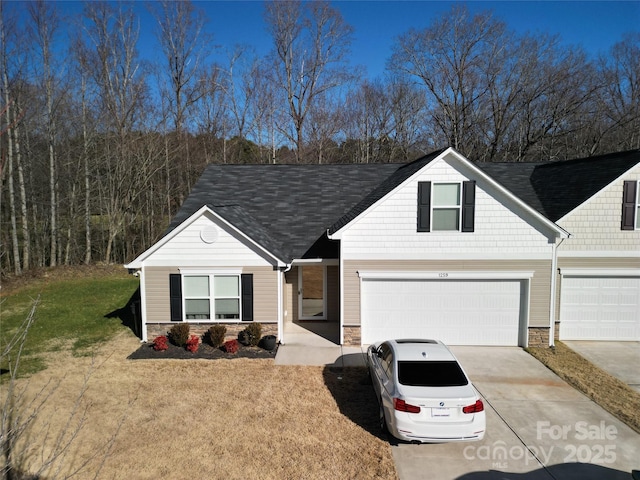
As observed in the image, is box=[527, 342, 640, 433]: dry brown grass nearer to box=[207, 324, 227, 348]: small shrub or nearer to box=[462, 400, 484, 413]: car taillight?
box=[462, 400, 484, 413]: car taillight

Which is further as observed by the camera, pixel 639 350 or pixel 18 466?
pixel 639 350

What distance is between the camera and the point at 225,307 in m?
13.3

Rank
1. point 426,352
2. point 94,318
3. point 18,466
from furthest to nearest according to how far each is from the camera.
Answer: point 94,318 → point 426,352 → point 18,466

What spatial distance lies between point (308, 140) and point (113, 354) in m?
26.2

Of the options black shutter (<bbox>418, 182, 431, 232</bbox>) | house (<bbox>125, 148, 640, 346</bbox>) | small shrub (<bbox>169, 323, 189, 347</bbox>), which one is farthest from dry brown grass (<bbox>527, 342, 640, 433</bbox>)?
small shrub (<bbox>169, 323, 189, 347</bbox>)

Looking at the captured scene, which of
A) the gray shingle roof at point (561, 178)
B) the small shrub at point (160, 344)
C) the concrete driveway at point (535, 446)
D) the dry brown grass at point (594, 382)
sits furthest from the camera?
the gray shingle roof at point (561, 178)

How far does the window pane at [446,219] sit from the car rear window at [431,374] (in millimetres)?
5888

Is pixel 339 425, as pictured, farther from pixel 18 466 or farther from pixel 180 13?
pixel 180 13

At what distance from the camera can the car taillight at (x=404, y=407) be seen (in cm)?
712

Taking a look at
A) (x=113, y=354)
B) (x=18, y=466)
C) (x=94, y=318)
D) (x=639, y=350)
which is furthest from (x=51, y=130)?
(x=639, y=350)

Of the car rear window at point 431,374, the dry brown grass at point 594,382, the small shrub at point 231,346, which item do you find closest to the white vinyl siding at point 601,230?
the dry brown grass at point 594,382

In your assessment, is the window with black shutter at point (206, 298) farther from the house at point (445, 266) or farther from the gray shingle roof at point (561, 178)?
the gray shingle roof at point (561, 178)

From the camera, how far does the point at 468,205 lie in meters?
12.8

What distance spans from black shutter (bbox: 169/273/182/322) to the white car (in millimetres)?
7773
